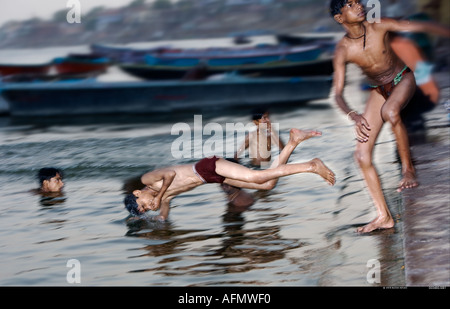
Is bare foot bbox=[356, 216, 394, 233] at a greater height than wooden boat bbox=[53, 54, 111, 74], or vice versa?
wooden boat bbox=[53, 54, 111, 74]

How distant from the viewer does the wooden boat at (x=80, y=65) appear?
25812 mm

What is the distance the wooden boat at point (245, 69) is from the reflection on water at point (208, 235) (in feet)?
32.0

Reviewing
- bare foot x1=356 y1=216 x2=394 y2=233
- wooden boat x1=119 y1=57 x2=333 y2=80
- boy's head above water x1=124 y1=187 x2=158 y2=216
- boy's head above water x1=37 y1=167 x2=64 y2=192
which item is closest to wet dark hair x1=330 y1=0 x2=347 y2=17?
bare foot x1=356 y1=216 x2=394 y2=233

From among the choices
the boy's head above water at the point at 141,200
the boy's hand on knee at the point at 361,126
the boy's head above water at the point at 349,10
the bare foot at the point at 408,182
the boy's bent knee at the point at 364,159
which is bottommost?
the boy's head above water at the point at 141,200

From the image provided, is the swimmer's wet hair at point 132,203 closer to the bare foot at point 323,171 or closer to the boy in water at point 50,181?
the bare foot at point 323,171

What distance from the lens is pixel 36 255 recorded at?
649 centimetres

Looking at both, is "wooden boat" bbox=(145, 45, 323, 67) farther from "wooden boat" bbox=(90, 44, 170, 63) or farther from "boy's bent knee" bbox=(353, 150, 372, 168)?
"boy's bent knee" bbox=(353, 150, 372, 168)

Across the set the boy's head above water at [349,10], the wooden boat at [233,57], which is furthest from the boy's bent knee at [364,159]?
the wooden boat at [233,57]

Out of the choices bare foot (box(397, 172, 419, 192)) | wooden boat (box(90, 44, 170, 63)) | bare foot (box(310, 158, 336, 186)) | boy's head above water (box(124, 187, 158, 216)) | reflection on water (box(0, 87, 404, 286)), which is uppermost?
wooden boat (box(90, 44, 170, 63))

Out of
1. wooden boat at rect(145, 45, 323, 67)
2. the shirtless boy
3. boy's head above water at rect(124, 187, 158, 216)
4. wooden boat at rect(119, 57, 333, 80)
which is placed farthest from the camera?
wooden boat at rect(145, 45, 323, 67)

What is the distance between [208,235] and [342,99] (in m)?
1.93

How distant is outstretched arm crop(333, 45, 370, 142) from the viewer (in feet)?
17.4

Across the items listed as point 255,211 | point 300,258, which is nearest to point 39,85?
point 255,211

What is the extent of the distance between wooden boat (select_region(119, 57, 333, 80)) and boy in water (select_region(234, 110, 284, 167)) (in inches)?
471
